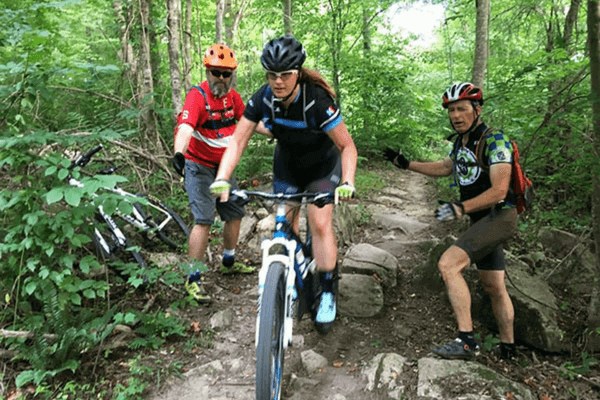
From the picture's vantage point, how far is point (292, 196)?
3.07m

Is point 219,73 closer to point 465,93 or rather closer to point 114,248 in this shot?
point 114,248

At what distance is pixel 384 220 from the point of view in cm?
843

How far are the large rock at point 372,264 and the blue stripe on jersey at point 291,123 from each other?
2.51 m

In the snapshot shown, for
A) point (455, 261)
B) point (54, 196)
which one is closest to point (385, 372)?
point (455, 261)

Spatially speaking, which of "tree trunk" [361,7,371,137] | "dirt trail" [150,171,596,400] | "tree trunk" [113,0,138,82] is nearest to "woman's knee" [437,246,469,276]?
"dirt trail" [150,171,596,400]

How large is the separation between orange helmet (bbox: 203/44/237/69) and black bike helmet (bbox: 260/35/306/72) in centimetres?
156

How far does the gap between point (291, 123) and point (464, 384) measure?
2.59m

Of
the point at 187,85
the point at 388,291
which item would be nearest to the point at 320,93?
the point at 388,291

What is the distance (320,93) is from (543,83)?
10.3 feet

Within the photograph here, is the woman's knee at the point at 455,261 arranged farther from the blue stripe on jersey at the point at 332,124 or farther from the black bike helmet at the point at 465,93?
the blue stripe on jersey at the point at 332,124

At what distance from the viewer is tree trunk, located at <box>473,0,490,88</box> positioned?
7.85 meters

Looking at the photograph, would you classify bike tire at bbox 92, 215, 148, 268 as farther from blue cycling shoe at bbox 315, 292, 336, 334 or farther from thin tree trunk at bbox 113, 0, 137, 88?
thin tree trunk at bbox 113, 0, 137, 88

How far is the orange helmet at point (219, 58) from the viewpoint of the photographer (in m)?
4.78

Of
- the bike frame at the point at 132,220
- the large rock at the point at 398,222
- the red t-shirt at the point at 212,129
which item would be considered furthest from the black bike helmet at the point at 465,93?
the large rock at the point at 398,222
